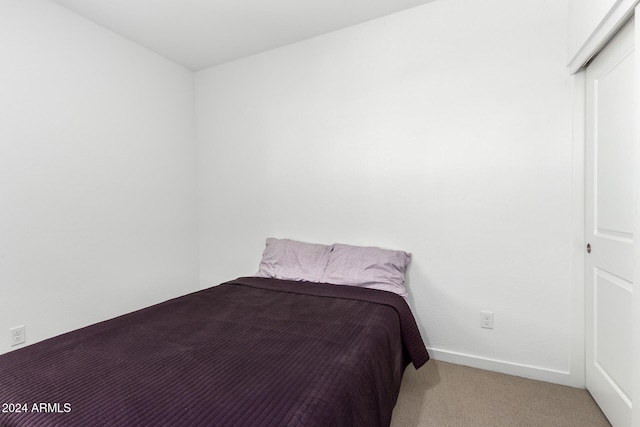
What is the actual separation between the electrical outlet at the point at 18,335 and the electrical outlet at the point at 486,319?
299 cm

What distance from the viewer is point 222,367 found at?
1.13 meters

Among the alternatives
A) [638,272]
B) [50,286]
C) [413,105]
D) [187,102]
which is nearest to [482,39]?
[413,105]

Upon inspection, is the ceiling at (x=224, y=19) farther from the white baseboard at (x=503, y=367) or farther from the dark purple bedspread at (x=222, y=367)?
the white baseboard at (x=503, y=367)

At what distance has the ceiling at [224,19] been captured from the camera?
216cm

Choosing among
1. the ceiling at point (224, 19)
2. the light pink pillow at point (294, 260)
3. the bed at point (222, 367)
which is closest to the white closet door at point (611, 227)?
the bed at point (222, 367)

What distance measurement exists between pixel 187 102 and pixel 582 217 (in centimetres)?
337

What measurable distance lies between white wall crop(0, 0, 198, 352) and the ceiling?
20cm

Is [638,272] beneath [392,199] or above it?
beneath

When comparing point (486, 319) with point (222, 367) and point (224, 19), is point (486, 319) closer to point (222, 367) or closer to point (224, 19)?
point (222, 367)

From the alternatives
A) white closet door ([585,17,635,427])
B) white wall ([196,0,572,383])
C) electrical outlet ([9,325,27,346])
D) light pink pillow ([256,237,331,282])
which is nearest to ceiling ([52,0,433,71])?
white wall ([196,0,572,383])

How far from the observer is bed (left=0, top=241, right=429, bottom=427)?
0.88 meters

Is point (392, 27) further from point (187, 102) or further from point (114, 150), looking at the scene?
point (114, 150)

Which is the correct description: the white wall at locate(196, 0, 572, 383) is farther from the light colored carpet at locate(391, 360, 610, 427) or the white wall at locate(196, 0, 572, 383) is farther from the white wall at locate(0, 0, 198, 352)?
the white wall at locate(0, 0, 198, 352)

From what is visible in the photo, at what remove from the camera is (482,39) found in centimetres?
203
